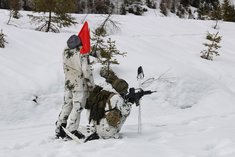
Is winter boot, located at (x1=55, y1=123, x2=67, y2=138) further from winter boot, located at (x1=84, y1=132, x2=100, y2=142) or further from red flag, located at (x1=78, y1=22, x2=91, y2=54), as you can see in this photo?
red flag, located at (x1=78, y1=22, x2=91, y2=54)

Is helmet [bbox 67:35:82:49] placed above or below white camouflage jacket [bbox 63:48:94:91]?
above

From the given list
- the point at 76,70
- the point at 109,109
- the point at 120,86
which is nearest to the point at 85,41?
the point at 76,70

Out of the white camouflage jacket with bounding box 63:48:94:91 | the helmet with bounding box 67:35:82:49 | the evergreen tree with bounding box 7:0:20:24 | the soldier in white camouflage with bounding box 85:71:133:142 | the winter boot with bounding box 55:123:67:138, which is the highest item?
the evergreen tree with bounding box 7:0:20:24

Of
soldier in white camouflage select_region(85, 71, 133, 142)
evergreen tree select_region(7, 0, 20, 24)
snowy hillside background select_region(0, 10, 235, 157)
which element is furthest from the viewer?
evergreen tree select_region(7, 0, 20, 24)

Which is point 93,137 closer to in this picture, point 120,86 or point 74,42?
point 120,86

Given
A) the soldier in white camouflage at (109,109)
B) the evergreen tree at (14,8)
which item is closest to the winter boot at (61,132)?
the soldier in white camouflage at (109,109)

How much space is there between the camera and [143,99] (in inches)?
400

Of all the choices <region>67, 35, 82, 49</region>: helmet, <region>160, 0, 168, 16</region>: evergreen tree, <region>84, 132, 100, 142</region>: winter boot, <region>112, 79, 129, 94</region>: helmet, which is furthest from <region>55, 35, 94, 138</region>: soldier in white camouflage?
<region>160, 0, 168, 16</region>: evergreen tree

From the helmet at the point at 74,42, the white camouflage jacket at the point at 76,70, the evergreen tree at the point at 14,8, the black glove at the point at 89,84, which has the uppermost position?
the evergreen tree at the point at 14,8

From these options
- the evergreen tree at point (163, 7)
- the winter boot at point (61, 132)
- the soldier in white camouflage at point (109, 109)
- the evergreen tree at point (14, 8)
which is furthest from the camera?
the evergreen tree at point (163, 7)

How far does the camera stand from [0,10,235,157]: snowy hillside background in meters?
5.66

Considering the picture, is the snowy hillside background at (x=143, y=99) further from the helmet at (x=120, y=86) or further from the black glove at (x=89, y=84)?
the black glove at (x=89, y=84)

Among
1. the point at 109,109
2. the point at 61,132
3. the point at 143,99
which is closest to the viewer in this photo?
the point at 109,109

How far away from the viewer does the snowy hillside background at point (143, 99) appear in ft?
18.6
